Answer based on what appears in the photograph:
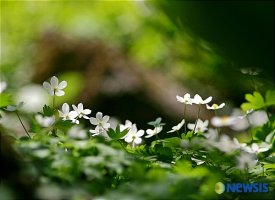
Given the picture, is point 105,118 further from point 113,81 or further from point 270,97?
point 113,81

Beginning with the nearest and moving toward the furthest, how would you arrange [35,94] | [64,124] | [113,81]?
1. [64,124]
2. [113,81]
3. [35,94]

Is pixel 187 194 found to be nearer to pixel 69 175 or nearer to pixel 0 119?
pixel 69 175

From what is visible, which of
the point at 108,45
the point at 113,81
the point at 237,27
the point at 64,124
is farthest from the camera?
the point at 108,45

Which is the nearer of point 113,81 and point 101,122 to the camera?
point 101,122

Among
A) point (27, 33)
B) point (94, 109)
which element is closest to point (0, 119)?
point (94, 109)

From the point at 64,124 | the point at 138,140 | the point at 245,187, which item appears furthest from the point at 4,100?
the point at 245,187

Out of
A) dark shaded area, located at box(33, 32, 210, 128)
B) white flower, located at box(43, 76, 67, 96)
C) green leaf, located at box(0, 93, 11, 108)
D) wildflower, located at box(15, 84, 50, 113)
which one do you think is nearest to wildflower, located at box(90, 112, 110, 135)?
white flower, located at box(43, 76, 67, 96)

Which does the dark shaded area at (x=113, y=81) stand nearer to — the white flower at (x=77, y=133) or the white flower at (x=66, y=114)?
Result: the white flower at (x=66, y=114)

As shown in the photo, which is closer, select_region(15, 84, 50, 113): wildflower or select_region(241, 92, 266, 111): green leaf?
select_region(241, 92, 266, 111): green leaf

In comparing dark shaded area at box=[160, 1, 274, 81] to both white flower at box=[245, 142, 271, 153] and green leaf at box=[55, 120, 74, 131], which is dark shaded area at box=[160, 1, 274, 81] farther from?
green leaf at box=[55, 120, 74, 131]
